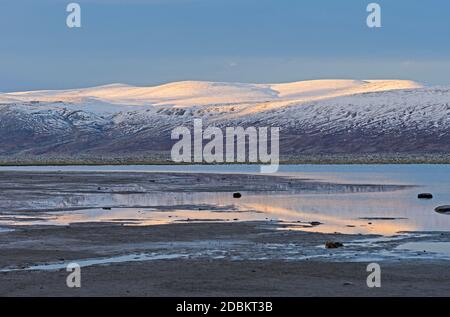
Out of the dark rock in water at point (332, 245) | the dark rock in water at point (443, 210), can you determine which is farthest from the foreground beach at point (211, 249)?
the dark rock in water at point (443, 210)

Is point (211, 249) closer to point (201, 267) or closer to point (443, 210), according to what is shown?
point (201, 267)

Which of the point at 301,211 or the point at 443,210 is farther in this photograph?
the point at 301,211

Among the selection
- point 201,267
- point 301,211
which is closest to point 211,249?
point 201,267

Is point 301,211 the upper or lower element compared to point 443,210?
lower

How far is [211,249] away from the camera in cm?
2920

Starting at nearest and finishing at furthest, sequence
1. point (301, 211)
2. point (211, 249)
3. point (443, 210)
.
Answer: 1. point (211, 249)
2. point (443, 210)
3. point (301, 211)

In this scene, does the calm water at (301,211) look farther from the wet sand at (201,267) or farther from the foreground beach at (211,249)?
the wet sand at (201,267)

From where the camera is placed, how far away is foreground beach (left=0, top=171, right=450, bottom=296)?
70.6 feet

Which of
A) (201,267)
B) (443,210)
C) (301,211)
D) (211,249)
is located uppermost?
(201,267)

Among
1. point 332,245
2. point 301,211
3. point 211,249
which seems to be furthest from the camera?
point 301,211

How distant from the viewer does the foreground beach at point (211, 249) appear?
70.6 feet
